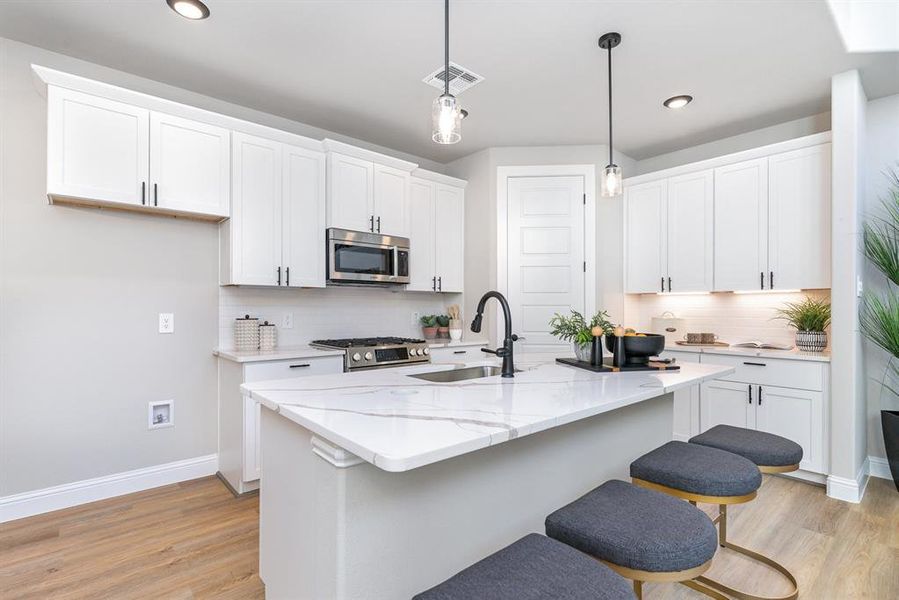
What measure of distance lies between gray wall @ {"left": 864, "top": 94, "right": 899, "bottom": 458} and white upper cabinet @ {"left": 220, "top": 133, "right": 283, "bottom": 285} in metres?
4.15

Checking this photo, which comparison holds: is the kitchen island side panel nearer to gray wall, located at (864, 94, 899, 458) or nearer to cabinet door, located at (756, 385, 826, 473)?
cabinet door, located at (756, 385, 826, 473)

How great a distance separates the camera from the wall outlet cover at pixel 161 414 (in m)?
2.97

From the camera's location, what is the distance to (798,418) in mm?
3105

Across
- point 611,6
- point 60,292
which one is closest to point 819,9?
point 611,6

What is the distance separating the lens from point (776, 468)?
175 cm

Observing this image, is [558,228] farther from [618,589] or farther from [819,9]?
[618,589]

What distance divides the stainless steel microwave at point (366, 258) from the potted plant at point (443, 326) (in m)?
0.70

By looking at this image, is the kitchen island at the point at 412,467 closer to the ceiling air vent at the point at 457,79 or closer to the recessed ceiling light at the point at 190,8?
the ceiling air vent at the point at 457,79

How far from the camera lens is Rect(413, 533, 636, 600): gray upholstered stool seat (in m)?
0.89

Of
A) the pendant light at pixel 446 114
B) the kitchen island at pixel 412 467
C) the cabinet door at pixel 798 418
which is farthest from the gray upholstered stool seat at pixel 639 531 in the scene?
the cabinet door at pixel 798 418

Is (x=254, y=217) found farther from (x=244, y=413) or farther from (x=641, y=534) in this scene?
(x=641, y=534)

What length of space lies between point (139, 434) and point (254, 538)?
4.07 feet

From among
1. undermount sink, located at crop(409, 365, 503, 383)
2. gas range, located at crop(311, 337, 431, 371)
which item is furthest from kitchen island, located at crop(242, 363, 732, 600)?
gas range, located at crop(311, 337, 431, 371)

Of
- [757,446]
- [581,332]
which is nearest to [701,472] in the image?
[757,446]
